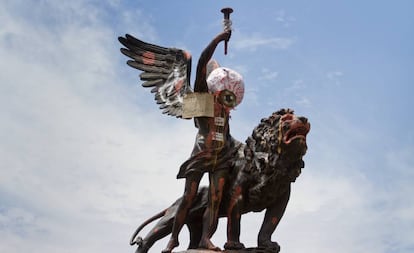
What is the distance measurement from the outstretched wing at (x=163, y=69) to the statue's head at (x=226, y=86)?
47 centimetres

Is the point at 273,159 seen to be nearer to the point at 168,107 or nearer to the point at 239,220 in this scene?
the point at 239,220

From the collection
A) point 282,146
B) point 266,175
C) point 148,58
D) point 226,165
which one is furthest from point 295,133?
point 148,58

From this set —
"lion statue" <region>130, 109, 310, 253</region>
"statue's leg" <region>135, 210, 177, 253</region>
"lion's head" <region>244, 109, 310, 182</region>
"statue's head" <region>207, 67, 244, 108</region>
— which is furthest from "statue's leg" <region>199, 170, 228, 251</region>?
"statue's head" <region>207, 67, 244, 108</region>

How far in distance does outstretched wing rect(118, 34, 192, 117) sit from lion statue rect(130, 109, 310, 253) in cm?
111

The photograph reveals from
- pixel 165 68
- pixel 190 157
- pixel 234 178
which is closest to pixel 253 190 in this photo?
pixel 234 178

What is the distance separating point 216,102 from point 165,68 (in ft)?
4.01

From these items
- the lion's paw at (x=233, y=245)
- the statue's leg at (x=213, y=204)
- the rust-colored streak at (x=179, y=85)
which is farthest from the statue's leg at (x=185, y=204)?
the rust-colored streak at (x=179, y=85)

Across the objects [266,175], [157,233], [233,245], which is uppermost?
[266,175]

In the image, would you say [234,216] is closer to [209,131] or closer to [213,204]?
[213,204]

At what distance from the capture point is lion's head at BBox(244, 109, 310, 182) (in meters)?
8.53

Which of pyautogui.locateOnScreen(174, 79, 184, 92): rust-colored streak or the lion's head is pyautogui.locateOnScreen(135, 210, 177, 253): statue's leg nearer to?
the lion's head

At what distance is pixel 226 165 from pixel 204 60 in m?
1.29

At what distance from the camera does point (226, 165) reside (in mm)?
8938

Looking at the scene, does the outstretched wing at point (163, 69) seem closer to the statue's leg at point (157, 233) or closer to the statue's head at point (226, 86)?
the statue's head at point (226, 86)
